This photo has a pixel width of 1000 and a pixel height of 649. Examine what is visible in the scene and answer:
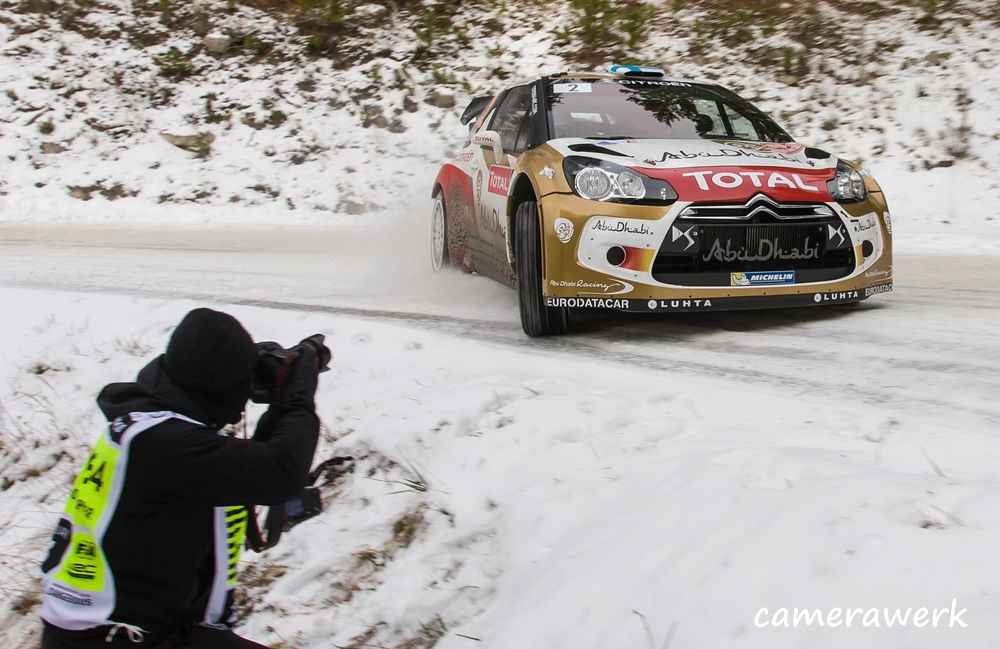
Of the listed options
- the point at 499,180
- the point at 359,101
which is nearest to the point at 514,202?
the point at 499,180

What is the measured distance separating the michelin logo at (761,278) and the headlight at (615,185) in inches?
20.3

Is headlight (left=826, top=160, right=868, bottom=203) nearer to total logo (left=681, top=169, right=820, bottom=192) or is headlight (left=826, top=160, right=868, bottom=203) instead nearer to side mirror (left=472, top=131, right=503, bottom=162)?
total logo (left=681, top=169, right=820, bottom=192)

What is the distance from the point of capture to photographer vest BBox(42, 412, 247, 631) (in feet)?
6.51

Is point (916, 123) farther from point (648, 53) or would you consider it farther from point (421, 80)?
point (421, 80)

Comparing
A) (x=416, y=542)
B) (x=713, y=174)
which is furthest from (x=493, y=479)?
(x=713, y=174)

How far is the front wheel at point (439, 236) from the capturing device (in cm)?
682

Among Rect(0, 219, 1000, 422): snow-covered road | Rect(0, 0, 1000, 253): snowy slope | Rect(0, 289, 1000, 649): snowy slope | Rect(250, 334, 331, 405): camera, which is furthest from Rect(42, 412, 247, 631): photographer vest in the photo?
Rect(0, 0, 1000, 253): snowy slope

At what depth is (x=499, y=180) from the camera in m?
5.33

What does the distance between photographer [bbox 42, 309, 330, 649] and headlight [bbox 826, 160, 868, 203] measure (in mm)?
3447

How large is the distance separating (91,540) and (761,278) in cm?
337

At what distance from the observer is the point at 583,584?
2.38 m

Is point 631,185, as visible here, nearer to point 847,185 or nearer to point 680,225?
point 680,225

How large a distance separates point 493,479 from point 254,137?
11479mm

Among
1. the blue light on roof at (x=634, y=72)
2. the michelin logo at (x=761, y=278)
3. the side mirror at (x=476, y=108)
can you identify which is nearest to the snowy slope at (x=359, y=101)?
the blue light on roof at (x=634, y=72)
